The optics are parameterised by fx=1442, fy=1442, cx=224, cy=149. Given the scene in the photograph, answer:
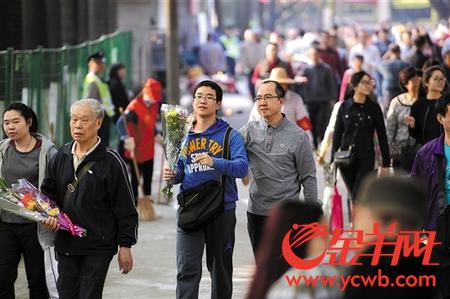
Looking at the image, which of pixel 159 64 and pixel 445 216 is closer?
pixel 445 216

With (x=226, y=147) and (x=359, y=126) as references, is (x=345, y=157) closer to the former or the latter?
(x=359, y=126)

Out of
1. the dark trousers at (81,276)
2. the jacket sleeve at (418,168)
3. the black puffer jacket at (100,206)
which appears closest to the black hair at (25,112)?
the black puffer jacket at (100,206)

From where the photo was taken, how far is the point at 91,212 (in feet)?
28.7

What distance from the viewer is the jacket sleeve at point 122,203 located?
8.75 meters

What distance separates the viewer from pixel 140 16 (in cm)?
3688

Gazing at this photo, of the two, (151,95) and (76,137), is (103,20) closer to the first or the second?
(151,95)

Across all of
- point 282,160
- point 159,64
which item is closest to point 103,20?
point 159,64

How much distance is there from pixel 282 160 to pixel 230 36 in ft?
172

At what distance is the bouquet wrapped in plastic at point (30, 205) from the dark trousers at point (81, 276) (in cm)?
18

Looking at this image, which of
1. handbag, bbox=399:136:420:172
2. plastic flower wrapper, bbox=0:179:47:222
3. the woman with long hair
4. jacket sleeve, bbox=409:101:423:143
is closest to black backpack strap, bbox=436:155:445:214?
plastic flower wrapper, bbox=0:179:47:222

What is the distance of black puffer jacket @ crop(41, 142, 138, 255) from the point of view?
8734 mm

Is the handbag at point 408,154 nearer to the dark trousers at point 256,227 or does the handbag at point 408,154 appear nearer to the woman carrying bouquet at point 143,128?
the dark trousers at point 256,227

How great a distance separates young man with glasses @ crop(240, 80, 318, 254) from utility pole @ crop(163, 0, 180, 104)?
18.7 m

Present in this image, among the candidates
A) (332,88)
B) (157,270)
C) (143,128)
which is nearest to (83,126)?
(157,270)
